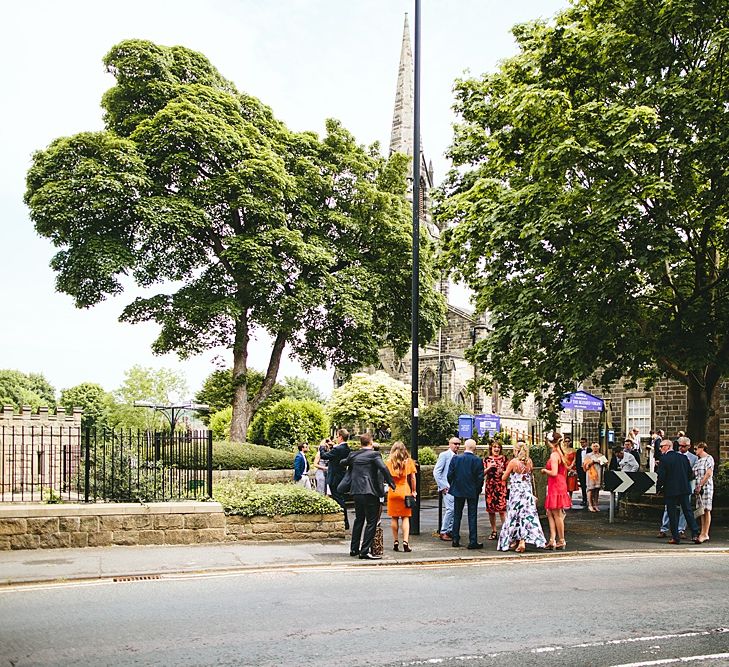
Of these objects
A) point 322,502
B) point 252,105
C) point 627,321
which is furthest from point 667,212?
point 252,105

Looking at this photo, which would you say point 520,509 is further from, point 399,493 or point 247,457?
point 247,457

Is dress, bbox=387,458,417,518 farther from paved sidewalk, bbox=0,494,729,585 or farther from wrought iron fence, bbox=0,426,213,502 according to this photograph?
wrought iron fence, bbox=0,426,213,502

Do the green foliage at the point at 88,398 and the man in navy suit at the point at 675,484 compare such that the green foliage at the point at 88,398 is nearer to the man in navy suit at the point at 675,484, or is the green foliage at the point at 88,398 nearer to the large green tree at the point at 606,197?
the large green tree at the point at 606,197

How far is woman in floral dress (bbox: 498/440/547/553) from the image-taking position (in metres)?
14.6

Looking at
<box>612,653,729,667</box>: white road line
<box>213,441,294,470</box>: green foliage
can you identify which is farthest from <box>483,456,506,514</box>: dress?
<box>213,441,294,470</box>: green foliage

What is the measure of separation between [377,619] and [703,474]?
34.6 ft

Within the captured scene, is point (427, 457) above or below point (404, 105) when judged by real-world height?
below

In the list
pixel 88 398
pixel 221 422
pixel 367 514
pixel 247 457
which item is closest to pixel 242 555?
pixel 367 514

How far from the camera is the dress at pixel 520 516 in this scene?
574 inches

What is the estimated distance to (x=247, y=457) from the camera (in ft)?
97.3

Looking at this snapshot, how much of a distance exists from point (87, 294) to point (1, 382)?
32201 millimetres

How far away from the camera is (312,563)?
12.7 metres

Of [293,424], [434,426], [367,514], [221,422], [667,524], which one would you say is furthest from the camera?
[221,422]

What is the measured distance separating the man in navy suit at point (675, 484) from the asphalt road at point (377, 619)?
14.2 feet
